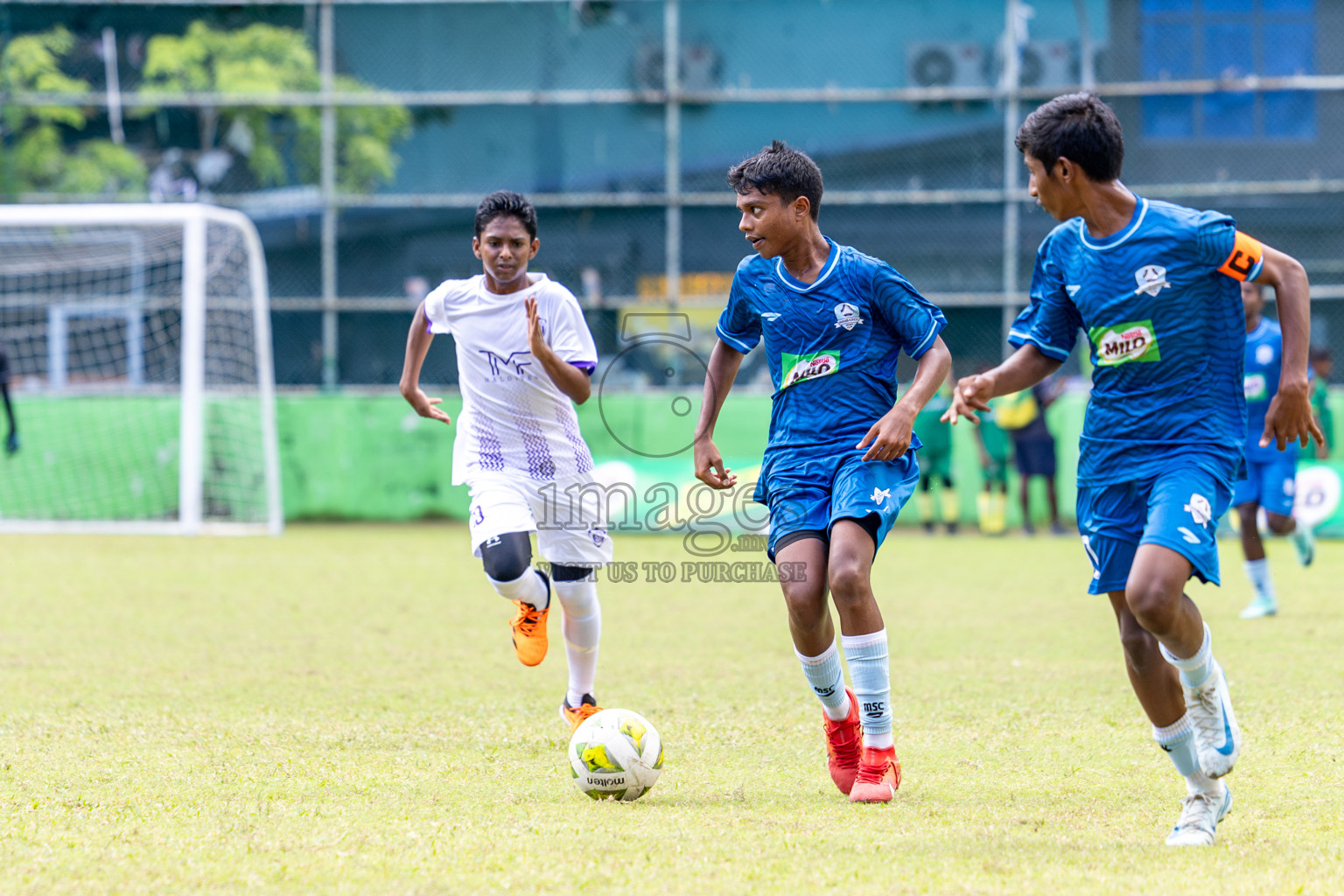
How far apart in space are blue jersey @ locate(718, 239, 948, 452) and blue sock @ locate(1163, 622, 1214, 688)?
123 cm

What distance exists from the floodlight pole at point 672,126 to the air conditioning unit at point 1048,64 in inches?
172

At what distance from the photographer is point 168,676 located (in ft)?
23.6

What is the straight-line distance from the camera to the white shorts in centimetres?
593

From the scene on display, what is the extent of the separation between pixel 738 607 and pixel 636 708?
4.03 metres

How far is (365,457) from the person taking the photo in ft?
57.3

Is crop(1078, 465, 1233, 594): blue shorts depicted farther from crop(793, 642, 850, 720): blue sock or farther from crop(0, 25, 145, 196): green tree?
crop(0, 25, 145, 196): green tree

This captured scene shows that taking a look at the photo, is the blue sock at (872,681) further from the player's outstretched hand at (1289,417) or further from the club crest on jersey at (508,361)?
the club crest on jersey at (508,361)

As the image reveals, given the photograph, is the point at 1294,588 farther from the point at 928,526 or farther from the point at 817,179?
the point at 817,179

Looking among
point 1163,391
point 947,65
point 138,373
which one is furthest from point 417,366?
point 947,65

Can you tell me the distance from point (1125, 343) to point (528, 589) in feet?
8.66

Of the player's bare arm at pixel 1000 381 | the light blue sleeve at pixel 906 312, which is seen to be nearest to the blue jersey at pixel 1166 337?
the player's bare arm at pixel 1000 381

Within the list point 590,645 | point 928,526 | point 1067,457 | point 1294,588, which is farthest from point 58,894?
point 1067,457

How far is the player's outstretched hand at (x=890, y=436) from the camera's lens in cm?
463

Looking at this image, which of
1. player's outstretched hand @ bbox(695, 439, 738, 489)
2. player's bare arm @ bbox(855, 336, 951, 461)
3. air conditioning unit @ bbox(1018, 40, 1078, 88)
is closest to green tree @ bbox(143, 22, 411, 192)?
air conditioning unit @ bbox(1018, 40, 1078, 88)
